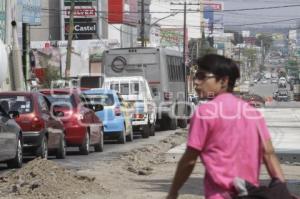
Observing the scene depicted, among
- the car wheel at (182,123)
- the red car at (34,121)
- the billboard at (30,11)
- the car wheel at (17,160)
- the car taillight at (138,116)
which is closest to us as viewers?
the car wheel at (17,160)

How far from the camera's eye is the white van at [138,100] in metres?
29.5

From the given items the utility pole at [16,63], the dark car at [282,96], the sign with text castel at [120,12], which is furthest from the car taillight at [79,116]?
the dark car at [282,96]

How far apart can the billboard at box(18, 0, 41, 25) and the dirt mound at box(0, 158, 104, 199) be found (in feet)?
136

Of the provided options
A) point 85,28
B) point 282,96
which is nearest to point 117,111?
point 85,28

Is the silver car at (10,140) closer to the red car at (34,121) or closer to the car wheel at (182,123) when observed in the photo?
the red car at (34,121)

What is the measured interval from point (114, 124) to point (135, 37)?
7612 cm

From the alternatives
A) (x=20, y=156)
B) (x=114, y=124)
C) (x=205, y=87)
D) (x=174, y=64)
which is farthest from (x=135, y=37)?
(x=205, y=87)

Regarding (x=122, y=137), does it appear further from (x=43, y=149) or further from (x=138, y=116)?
(x=43, y=149)

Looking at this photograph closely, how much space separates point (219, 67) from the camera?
19.5ft

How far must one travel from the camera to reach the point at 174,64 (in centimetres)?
3891

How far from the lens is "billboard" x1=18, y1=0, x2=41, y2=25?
55.2m

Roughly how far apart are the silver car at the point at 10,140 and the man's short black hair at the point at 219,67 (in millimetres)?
10035

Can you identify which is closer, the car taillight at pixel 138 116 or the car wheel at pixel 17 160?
the car wheel at pixel 17 160

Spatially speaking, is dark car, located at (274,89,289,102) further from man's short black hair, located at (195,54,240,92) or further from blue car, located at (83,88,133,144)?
man's short black hair, located at (195,54,240,92)
